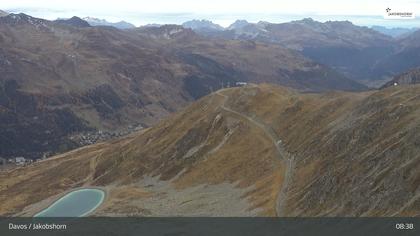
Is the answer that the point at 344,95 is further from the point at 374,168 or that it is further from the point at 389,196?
the point at 389,196

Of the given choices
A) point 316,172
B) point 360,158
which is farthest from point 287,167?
point 360,158
